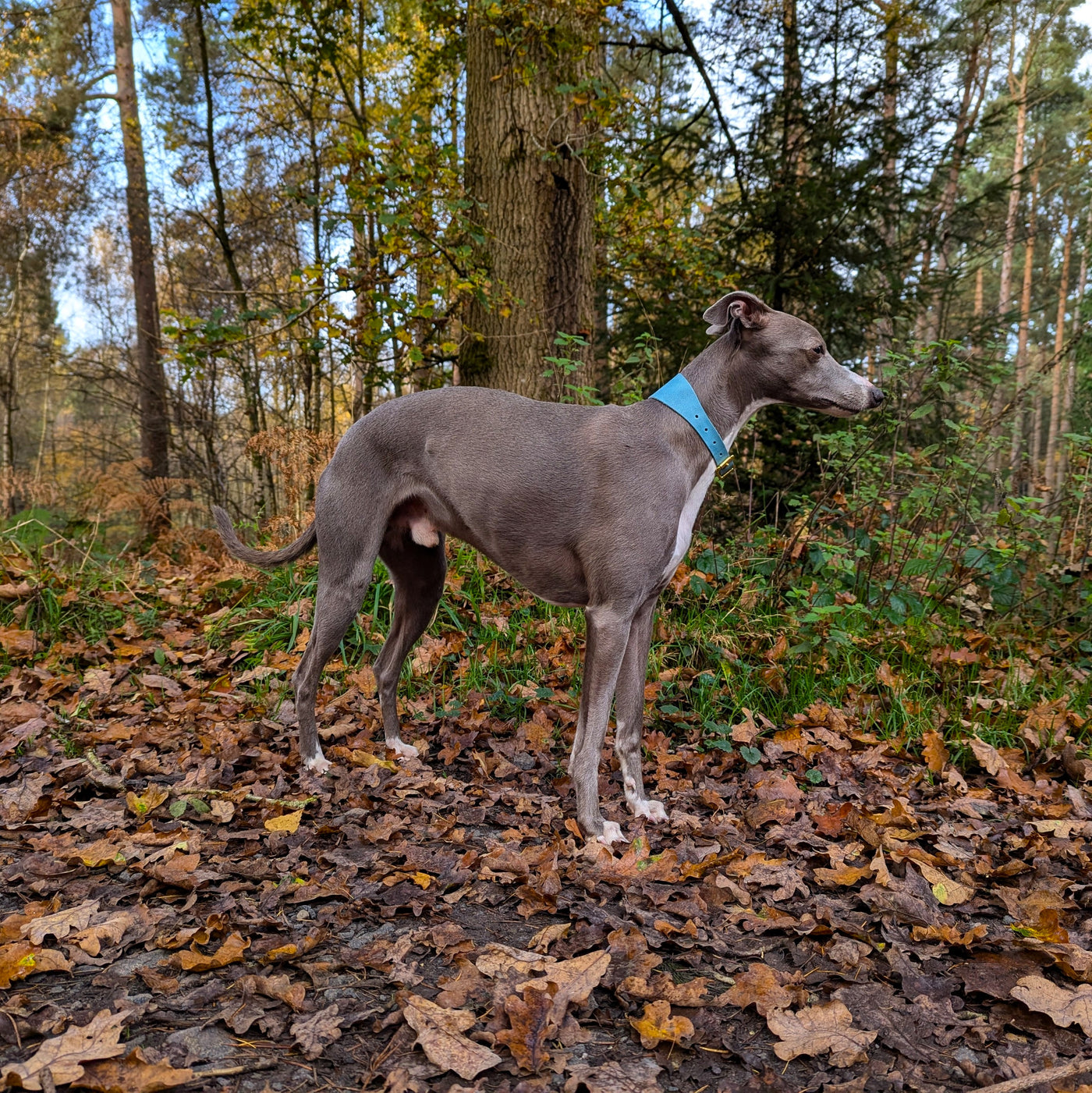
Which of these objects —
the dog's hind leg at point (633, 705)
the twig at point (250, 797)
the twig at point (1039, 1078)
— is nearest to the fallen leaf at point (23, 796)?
the twig at point (250, 797)

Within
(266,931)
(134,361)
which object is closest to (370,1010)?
(266,931)

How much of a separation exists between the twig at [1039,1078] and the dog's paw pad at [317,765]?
2899 millimetres

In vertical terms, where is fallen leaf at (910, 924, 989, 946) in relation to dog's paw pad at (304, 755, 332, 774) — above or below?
below

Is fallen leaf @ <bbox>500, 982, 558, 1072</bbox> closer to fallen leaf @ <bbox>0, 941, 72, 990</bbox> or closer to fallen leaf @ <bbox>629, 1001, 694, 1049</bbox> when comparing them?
fallen leaf @ <bbox>629, 1001, 694, 1049</bbox>

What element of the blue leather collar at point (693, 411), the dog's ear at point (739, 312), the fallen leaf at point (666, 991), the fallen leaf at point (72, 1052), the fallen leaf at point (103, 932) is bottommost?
the fallen leaf at point (666, 991)

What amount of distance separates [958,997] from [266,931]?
7.02 ft

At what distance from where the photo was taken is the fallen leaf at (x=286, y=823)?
10.5 feet

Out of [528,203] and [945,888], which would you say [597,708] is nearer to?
[945,888]

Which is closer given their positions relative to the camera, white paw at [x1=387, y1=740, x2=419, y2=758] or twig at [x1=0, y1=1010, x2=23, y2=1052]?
twig at [x1=0, y1=1010, x2=23, y2=1052]

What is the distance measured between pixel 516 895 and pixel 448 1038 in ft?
2.71

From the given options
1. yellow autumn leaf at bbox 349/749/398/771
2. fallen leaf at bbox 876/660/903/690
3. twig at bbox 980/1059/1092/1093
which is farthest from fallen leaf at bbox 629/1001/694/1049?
fallen leaf at bbox 876/660/903/690

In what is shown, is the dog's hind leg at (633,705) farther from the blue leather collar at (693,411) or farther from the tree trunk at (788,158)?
the tree trunk at (788,158)

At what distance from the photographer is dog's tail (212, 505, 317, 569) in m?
3.96

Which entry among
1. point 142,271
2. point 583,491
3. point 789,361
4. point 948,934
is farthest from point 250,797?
point 142,271
